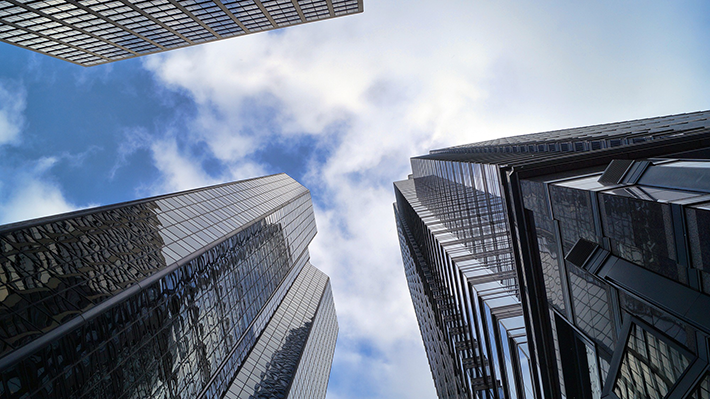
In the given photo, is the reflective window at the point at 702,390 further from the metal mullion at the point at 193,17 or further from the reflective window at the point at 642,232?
the metal mullion at the point at 193,17

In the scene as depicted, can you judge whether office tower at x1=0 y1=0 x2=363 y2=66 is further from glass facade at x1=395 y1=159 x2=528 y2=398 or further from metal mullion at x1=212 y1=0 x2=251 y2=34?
glass facade at x1=395 y1=159 x2=528 y2=398

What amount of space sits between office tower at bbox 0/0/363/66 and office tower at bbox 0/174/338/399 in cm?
3296

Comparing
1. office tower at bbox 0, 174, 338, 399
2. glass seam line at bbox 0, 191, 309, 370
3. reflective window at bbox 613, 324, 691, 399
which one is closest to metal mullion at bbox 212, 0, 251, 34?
office tower at bbox 0, 174, 338, 399

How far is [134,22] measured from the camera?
2591 inches

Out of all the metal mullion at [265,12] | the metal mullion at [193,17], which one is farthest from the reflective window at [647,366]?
the metal mullion at [265,12]

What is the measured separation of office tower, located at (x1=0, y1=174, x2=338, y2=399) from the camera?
20.2 meters

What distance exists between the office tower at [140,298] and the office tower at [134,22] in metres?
33.0

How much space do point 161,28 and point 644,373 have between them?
287ft

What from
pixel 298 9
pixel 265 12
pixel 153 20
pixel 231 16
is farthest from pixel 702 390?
pixel 153 20

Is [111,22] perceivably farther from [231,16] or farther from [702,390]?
[702,390]

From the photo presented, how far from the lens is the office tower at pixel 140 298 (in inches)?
795

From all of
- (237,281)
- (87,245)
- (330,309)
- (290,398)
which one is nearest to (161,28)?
(237,281)

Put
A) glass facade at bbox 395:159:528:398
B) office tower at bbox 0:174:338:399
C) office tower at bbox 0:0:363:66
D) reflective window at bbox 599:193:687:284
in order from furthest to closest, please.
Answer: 1. office tower at bbox 0:0:363:66
2. office tower at bbox 0:174:338:399
3. glass facade at bbox 395:159:528:398
4. reflective window at bbox 599:193:687:284

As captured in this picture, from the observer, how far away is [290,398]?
75.1m
